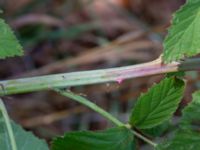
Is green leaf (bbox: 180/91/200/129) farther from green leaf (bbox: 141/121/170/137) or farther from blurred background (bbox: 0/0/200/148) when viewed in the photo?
blurred background (bbox: 0/0/200/148)

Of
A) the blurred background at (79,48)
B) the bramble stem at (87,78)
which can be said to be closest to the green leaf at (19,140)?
the bramble stem at (87,78)

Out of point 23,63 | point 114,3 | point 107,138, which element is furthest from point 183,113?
point 114,3

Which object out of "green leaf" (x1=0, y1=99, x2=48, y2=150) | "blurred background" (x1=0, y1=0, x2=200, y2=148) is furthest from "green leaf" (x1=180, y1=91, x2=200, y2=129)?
"blurred background" (x1=0, y1=0, x2=200, y2=148)

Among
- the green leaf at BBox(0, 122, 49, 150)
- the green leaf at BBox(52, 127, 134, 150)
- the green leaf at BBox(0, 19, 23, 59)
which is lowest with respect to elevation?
the green leaf at BBox(0, 122, 49, 150)

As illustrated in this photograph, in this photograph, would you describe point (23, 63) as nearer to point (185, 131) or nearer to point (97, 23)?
point (97, 23)

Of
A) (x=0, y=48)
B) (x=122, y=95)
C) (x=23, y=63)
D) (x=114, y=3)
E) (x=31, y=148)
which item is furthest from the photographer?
(x=114, y=3)

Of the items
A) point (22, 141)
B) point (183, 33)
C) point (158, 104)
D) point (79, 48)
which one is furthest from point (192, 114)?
point (79, 48)

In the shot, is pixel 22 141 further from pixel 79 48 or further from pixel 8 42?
pixel 79 48
